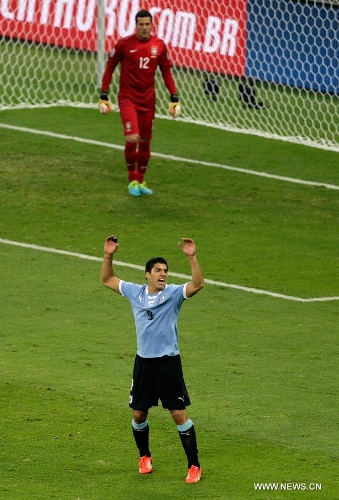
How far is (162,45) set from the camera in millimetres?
19062

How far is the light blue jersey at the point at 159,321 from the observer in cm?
978

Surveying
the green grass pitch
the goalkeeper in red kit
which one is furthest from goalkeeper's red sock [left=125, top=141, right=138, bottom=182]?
the green grass pitch

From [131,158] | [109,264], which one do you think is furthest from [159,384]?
[131,158]

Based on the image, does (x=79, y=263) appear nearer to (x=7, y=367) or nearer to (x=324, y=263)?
(x=324, y=263)

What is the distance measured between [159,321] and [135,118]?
9.52 metres

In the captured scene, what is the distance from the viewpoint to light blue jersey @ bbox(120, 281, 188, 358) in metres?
9.78

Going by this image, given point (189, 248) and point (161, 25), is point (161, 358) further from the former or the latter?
point (161, 25)

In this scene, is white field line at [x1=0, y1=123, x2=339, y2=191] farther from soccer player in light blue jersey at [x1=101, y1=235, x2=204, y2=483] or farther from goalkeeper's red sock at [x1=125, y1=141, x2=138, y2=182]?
soccer player in light blue jersey at [x1=101, y1=235, x2=204, y2=483]

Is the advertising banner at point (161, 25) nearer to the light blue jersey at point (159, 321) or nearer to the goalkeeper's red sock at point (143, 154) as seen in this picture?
the goalkeeper's red sock at point (143, 154)

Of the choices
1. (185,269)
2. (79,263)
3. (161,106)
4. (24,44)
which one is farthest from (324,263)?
(24,44)

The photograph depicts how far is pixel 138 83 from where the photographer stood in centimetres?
1917

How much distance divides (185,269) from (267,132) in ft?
24.1

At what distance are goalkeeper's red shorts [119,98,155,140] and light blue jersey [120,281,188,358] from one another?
9.26 m

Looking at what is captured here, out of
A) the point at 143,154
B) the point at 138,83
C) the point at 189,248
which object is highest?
the point at 189,248
